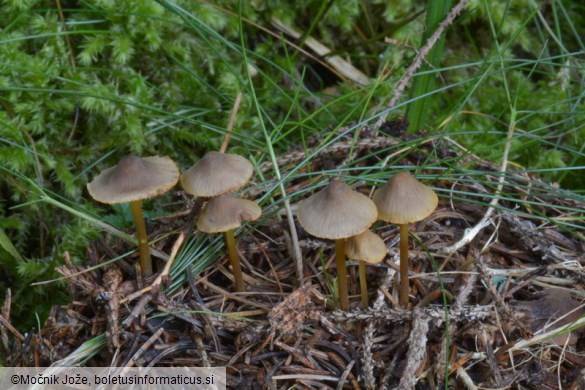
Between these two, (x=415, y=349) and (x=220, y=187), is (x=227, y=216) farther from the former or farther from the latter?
(x=415, y=349)

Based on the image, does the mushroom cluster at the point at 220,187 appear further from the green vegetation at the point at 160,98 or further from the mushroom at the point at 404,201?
the mushroom at the point at 404,201

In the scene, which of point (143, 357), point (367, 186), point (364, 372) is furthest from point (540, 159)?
point (143, 357)

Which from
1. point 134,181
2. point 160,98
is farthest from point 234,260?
point 160,98

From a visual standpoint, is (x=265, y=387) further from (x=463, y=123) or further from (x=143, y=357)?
(x=463, y=123)

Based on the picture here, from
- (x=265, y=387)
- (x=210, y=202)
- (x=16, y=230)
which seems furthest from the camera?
(x=16, y=230)

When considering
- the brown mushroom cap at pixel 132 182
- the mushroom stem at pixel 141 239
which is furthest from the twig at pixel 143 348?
the brown mushroom cap at pixel 132 182
